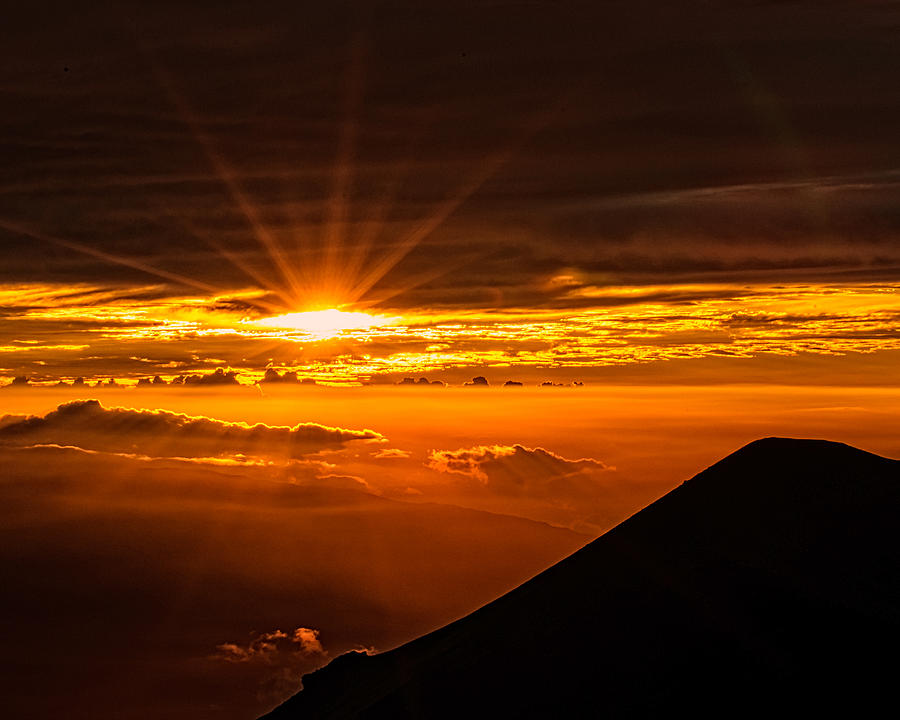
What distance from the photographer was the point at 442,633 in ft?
228

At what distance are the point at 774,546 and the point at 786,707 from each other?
1189 cm

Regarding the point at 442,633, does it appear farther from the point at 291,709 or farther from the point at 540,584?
the point at 540,584

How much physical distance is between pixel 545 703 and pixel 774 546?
1384cm

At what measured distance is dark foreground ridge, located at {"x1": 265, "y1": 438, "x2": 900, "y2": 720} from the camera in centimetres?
3469

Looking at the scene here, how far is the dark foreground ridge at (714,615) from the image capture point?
34688 millimetres

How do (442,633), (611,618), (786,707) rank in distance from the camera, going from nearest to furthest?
(786,707) < (611,618) < (442,633)

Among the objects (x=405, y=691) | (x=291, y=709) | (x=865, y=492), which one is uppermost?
(x=865, y=492)

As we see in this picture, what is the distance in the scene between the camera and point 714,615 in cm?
3909

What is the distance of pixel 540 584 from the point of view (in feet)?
170

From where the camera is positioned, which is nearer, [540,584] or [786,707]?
[786,707]

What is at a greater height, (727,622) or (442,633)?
(727,622)

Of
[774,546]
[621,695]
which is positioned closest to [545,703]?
[621,695]

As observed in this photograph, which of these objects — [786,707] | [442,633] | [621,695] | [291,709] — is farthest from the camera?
[442,633]

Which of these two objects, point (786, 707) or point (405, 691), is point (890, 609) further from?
point (405, 691)
